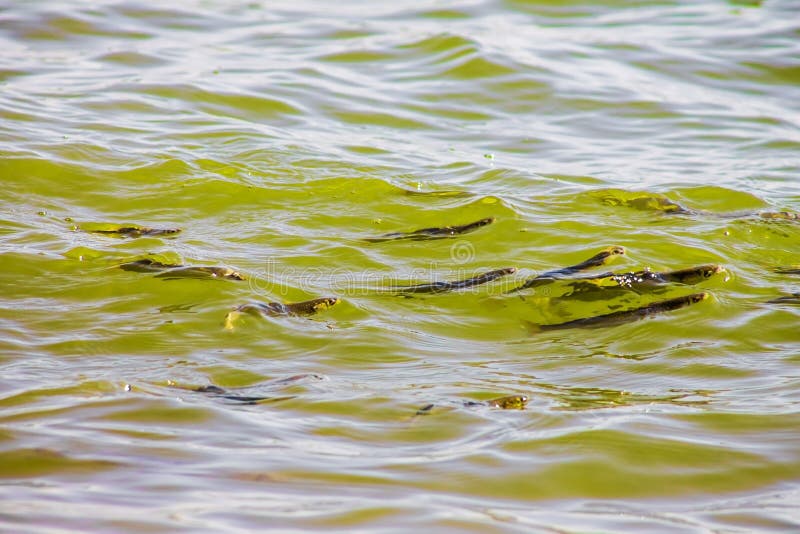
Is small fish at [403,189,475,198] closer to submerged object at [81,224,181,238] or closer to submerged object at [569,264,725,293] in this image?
submerged object at [569,264,725,293]

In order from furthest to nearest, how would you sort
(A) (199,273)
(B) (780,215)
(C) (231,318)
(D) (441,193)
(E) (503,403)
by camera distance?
(D) (441,193)
(B) (780,215)
(A) (199,273)
(C) (231,318)
(E) (503,403)

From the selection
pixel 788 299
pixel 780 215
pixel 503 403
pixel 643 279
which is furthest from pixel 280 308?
pixel 780 215

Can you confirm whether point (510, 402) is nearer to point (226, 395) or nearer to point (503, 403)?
point (503, 403)

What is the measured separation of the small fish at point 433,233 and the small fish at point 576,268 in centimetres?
107

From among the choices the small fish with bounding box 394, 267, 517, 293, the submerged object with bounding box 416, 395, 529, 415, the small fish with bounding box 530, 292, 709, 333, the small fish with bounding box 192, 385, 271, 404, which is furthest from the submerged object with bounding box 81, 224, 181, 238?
the submerged object with bounding box 416, 395, 529, 415

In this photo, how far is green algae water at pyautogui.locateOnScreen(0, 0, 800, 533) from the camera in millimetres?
3749

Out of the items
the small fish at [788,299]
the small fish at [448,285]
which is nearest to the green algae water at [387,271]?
the small fish at [788,299]

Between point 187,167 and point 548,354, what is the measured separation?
15.8 ft

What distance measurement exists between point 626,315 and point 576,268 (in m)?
0.93

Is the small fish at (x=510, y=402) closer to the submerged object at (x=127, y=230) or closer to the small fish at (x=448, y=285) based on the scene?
the small fish at (x=448, y=285)

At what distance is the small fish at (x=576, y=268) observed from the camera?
22.1 feet

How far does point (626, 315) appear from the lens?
20.4 ft

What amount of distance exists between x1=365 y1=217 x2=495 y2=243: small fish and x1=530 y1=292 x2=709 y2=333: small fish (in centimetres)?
182

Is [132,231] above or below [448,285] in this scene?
above
